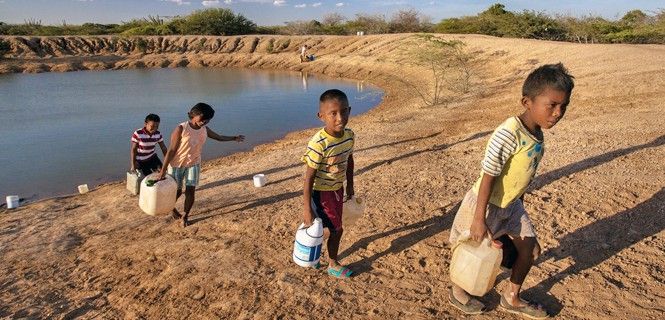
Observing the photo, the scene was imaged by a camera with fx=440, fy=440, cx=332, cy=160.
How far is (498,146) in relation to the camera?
2.31 metres

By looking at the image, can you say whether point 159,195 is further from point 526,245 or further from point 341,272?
point 526,245

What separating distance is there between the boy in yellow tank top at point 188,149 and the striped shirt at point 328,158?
1.79 meters

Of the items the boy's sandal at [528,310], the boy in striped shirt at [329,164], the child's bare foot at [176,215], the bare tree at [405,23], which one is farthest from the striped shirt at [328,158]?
the bare tree at [405,23]

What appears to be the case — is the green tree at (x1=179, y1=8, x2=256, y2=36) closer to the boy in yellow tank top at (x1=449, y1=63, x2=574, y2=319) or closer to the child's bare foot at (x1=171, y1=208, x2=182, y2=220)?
the child's bare foot at (x1=171, y1=208, x2=182, y2=220)

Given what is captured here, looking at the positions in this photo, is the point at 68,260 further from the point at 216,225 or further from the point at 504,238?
the point at 504,238

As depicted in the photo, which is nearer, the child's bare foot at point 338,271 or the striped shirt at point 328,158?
the striped shirt at point 328,158

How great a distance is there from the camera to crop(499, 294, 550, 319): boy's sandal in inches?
111

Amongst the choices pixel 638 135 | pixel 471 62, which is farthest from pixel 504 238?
pixel 471 62

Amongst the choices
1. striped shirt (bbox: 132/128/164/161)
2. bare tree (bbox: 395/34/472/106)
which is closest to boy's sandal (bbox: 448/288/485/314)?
striped shirt (bbox: 132/128/164/161)

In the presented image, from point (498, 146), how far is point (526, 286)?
143 centimetres

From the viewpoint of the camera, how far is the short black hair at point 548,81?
224 centimetres

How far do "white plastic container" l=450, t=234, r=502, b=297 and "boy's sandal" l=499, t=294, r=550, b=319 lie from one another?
267 millimetres

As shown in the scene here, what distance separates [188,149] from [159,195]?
549mm

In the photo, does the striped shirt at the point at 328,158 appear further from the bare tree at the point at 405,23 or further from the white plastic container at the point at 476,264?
the bare tree at the point at 405,23
